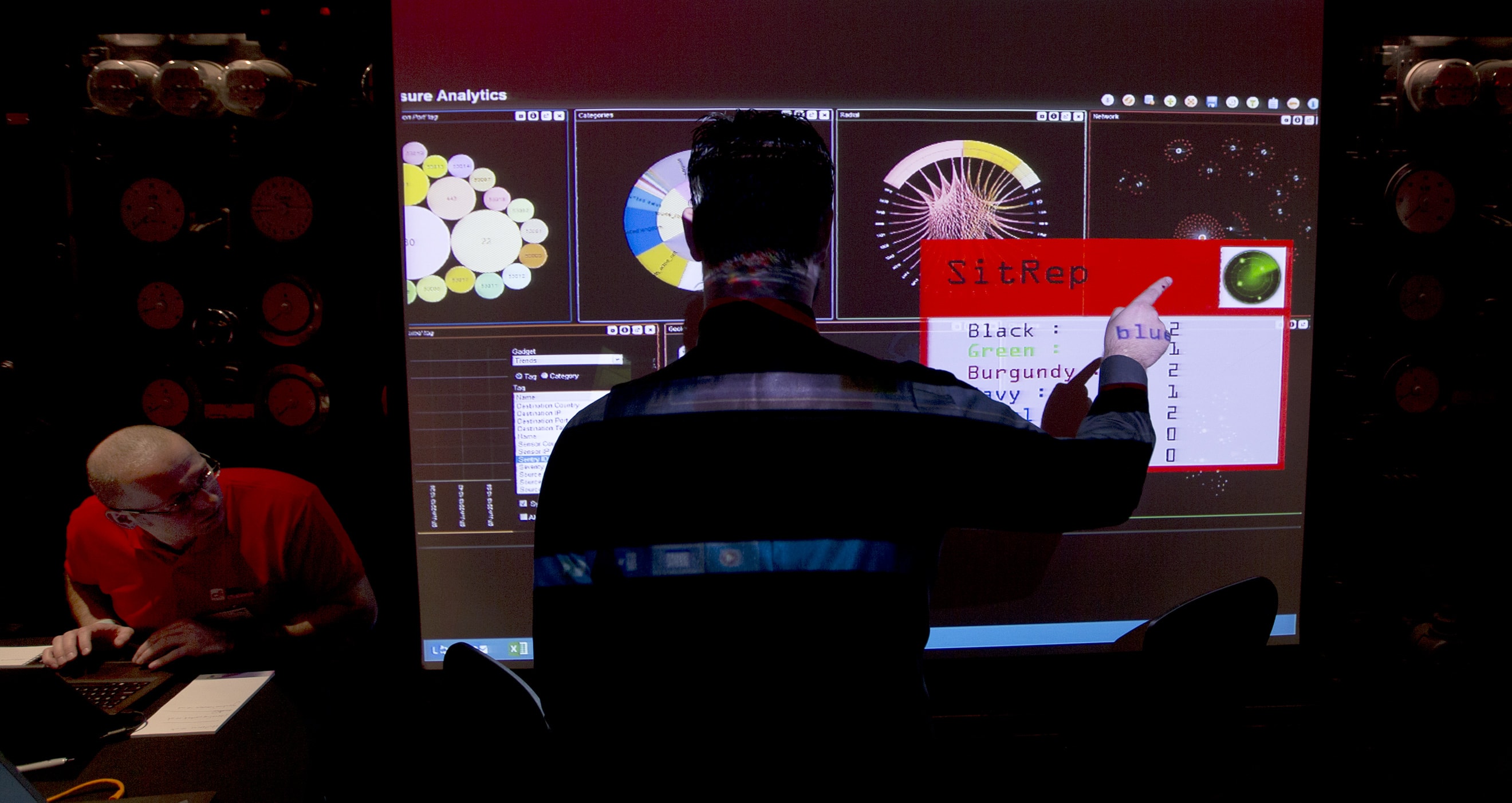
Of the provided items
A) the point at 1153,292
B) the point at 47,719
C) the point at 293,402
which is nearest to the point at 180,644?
the point at 47,719

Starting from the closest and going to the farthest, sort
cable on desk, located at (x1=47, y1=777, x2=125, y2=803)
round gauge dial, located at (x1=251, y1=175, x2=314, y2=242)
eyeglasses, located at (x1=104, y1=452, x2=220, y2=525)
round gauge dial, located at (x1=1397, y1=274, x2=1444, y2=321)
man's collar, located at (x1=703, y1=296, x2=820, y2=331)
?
man's collar, located at (x1=703, y1=296, x2=820, y2=331) → cable on desk, located at (x1=47, y1=777, x2=125, y2=803) → eyeglasses, located at (x1=104, y1=452, x2=220, y2=525) → round gauge dial, located at (x1=251, y1=175, x2=314, y2=242) → round gauge dial, located at (x1=1397, y1=274, x2=1444, y2=321)

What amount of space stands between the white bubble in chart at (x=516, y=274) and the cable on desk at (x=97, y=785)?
1.25m

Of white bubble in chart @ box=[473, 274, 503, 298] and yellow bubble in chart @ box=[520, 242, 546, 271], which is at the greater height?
yellow bubble in chart @ box=[520, 242, 546, 271]

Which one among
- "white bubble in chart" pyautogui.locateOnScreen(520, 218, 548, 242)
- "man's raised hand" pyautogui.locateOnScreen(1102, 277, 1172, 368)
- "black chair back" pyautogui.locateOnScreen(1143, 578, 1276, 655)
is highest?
"white bubble in chart" pyautogui.locateOnScreen(520, 218, 548, 242)

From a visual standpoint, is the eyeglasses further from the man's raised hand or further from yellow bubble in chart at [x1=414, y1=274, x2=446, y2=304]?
the man's raised hand

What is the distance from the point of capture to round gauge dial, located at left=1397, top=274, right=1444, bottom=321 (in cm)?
207

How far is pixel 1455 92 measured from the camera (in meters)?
1.95

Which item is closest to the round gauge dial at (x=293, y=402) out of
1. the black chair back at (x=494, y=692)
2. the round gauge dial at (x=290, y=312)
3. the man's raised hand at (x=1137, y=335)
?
the round gauge dial at (x=290, y=312)

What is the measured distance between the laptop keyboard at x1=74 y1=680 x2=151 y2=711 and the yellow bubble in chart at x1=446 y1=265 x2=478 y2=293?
111 cm

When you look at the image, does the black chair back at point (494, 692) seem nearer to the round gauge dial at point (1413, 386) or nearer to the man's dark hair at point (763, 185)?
the man's dark hair at point (763, 185)

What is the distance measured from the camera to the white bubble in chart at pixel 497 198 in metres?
1.91

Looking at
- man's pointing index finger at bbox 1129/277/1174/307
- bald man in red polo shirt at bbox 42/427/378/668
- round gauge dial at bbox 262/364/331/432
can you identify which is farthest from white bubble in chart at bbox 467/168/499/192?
man's pointing index finger at bbox 1129/277/1174/307

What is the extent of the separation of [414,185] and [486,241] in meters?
0.23

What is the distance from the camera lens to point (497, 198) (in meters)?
1.91
